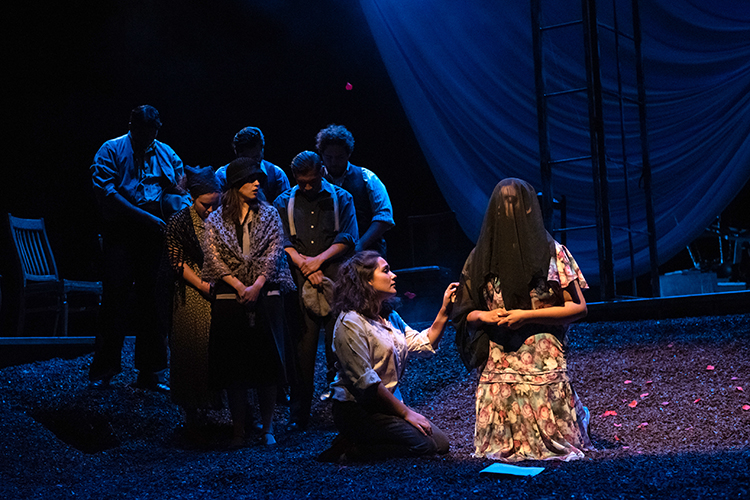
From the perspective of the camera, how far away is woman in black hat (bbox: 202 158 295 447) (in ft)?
10.2

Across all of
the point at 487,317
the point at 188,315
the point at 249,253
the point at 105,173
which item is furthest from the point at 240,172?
the point at 487,317

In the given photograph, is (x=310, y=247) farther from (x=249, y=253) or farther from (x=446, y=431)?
(x=446, y=431)

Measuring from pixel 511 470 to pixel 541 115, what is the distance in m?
3.01

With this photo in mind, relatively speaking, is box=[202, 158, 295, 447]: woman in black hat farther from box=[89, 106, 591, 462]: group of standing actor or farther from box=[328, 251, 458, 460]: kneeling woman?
box=[328, 251, 458, 460]: kneeling woman

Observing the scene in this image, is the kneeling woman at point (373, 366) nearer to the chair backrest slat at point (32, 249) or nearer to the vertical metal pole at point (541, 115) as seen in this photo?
the vertical metal pole at point (541, 115)

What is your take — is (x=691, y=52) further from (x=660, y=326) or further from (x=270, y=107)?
(x=270, y=107)

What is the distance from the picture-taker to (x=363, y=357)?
2619 millimetres

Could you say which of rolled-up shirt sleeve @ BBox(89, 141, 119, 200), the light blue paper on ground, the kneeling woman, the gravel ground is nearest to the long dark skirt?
the gravel ground

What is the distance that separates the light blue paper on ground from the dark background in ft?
14.9

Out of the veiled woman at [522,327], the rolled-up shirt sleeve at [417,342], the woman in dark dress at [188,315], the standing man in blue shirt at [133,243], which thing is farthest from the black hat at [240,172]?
the veiled woman at [522,327]

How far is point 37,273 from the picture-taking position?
5.66 m

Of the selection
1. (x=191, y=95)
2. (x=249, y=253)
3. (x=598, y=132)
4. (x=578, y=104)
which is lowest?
(x=249, y=253)

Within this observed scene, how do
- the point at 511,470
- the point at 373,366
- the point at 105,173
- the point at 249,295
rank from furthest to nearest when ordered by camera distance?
the point at 105,173 < the point at 249,295 < the point at 373,366 < the point at 511,470

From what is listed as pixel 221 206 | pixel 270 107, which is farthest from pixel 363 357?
pixel 270 107
